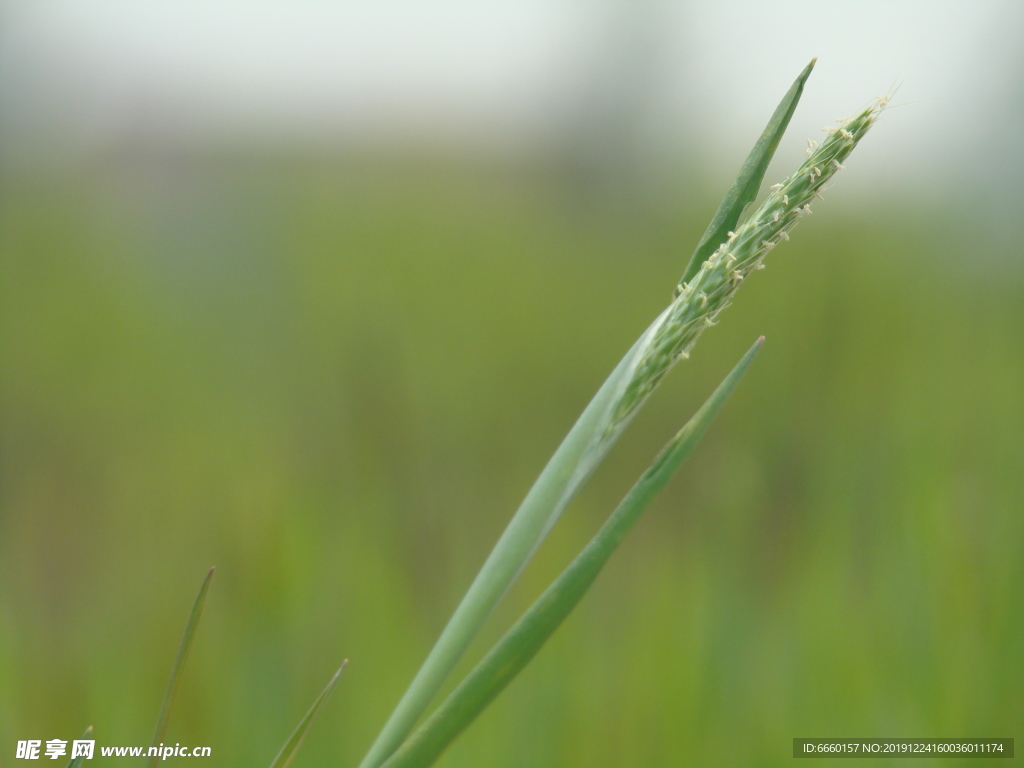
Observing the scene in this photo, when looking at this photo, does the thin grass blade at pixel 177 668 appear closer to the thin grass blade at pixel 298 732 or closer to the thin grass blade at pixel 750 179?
the thin grass blade at pixel 298 732

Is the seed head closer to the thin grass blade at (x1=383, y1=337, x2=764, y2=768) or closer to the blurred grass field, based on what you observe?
the thin grass blade at (x1=383, y1=337, x2=764, y2=768)

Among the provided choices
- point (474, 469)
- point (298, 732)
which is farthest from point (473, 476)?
point (298, 732)

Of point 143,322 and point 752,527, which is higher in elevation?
point 143,322

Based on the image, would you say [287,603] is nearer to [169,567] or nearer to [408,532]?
[408,532]

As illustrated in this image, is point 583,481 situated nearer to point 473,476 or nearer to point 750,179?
point 750,179

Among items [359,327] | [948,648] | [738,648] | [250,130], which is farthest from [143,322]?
[250,130]

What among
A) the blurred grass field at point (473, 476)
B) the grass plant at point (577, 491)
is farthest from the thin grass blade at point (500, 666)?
the blurred grass field at point (473, 476)

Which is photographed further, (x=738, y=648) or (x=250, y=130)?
(x=250, y=130)
